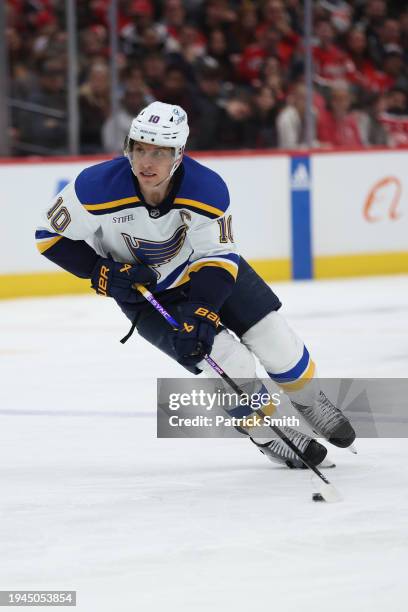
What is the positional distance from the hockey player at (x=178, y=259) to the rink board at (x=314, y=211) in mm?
5044

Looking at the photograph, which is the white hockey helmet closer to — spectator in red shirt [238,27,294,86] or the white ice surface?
the white ice surface

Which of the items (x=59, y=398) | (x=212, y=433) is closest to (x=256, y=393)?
(x=212, y=433)

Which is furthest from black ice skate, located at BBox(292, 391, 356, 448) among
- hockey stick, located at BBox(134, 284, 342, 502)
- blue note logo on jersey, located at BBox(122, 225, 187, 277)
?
blue note logo on jersey, located at BBox(122, 225, 187, 277)

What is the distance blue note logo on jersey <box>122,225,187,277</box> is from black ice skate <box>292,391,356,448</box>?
0.64m

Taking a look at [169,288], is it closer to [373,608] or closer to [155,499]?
[155,499]

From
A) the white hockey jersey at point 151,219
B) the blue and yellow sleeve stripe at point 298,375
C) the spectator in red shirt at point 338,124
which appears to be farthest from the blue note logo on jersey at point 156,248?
the spectator in red shirt at point 338,124

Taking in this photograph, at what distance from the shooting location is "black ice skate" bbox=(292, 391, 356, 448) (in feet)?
13.8

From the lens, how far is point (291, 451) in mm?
4180

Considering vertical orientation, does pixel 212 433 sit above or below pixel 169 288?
below

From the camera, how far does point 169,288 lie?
4148 mm

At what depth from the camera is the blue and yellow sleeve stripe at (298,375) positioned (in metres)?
4.16

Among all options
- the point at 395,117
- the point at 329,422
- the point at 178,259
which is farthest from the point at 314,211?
the point at 178,259

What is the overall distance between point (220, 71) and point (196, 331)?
6.77m

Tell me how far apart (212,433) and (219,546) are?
1.48m
